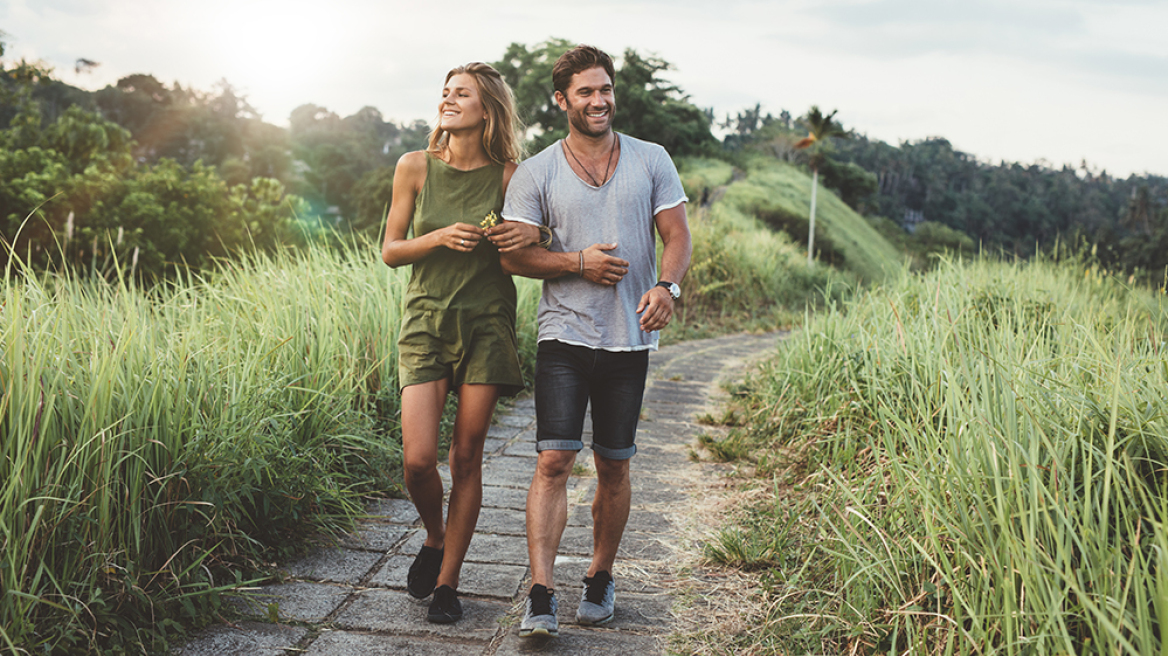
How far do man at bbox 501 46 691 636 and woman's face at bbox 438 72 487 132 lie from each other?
0.25 meters

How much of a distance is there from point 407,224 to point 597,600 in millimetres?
1365

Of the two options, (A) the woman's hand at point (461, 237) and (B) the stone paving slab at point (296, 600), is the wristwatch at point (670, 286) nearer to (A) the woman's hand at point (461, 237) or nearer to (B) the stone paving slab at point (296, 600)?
(A) the woman's hand at point (461, 237)

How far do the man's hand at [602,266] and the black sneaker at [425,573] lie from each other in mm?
1080

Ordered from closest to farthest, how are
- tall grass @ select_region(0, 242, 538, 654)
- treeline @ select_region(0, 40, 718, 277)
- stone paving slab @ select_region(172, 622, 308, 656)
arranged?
tall grass @ select_region(0, 242, 538, 654) → stone paving slab @ select_region(172, 622, 308, 656) → treeline @ select_region(0, 40, 718, 277)

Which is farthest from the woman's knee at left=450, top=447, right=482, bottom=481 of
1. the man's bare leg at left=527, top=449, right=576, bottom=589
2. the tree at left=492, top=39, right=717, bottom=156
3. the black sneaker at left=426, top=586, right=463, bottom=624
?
the tree at left=492, top=39, right=717, bottom=156

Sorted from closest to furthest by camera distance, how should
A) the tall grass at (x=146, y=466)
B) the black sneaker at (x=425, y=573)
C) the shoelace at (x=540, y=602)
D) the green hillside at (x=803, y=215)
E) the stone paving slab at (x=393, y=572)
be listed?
the tall grass at (x=146, y=466)
the shoelace at (x=540, y=602)
the black sneaker at (x=425, y=573)
the stone paving slab at (x=393, y=572)
the green hillside at (x=803, y=215)

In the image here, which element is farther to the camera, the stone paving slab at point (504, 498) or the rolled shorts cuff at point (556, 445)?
the stone paving slab at point (504, 498)

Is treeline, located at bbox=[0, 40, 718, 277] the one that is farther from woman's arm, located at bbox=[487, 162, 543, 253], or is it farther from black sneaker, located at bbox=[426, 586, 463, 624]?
black sneaker, located at bbox=[426, 586, 463, 624]

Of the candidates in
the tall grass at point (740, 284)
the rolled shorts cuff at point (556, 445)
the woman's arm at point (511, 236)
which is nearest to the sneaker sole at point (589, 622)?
the rolled shorts cuff at point (556, 445)

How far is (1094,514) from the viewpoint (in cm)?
198

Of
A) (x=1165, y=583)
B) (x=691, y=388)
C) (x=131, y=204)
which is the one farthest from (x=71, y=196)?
(x=1165, y=583)

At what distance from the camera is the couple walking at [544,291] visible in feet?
8.05

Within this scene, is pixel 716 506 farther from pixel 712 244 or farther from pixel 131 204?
pixel 131 204

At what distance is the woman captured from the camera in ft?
8.34
